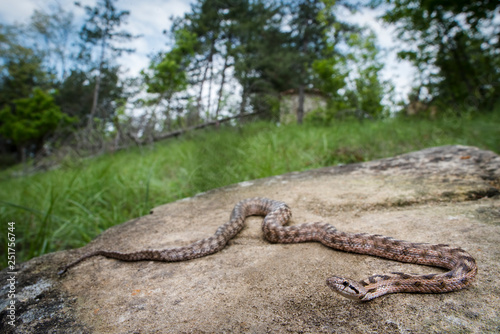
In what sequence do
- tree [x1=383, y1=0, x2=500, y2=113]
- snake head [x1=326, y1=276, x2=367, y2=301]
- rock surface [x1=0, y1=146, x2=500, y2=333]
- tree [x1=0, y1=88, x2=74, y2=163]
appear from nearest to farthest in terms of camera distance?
1. rock surface [x1=0, y1=146, x2=500, y2=333]
2. snake head [x1=326, y1=276, x2=367, y2=301]
3. tree [x1=383, y1=0, x2=500, y2=113]
4. tree [x1=0, y1=88, x2=74, y2=163]

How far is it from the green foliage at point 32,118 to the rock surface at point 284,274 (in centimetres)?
2542

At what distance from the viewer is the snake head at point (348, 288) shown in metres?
1.76

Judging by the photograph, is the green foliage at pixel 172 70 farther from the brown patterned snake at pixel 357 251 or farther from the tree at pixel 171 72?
the brown patterned snake at pixel 357 251

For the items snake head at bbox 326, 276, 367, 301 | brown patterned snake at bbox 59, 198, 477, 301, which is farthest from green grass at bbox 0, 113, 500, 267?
snake head at bbox 326, 276, 367, 301

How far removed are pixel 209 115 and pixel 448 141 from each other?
24.4ft

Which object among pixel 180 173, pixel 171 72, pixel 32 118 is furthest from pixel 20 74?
pixel 180 173

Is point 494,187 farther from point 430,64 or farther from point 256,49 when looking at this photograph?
point 256,49

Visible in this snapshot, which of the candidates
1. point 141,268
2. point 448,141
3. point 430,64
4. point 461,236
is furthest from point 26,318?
point 430,64

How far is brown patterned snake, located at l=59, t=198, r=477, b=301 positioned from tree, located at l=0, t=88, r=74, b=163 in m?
25.7

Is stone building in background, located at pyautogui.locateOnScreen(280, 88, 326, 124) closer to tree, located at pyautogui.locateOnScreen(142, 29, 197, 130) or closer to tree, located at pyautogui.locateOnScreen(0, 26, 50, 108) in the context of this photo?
tree, located at pyautogui.locateOnScreen(142, 29, 197, 130)

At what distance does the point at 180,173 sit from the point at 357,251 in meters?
4.75

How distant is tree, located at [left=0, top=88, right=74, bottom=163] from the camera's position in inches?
938


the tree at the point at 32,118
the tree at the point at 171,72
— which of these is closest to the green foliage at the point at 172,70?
the tree at the point at 171,72

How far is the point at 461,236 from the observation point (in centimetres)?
239
